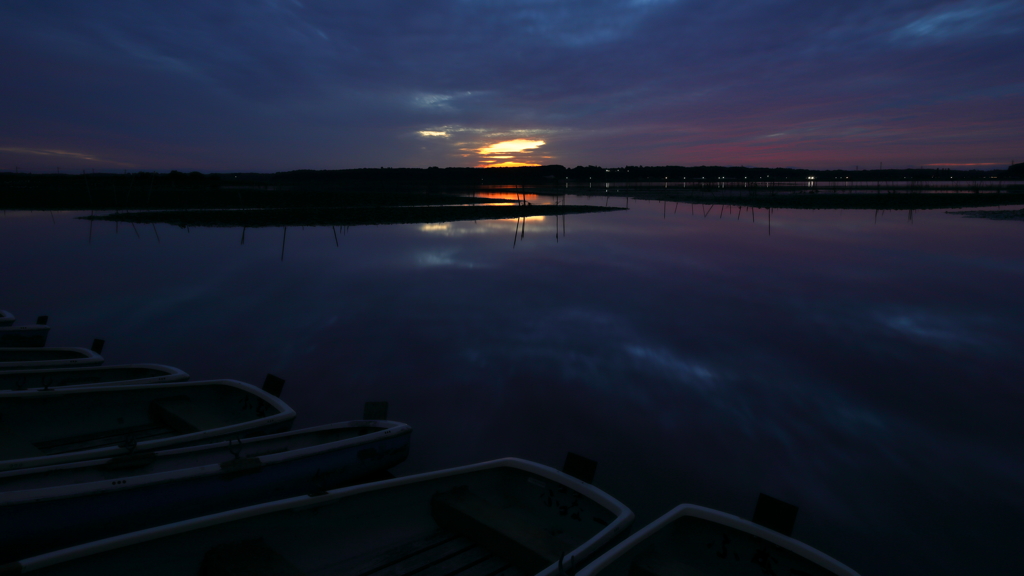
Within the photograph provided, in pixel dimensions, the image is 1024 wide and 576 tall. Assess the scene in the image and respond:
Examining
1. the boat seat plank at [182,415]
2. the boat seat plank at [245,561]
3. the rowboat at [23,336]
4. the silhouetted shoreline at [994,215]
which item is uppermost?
the silhouetted shoreline at [994,215]

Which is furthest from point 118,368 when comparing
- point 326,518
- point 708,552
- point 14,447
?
point 708,552

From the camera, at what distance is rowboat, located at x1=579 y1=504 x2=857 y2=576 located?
3111 millimetres

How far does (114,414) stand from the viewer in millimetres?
5461

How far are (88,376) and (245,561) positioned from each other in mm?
4893

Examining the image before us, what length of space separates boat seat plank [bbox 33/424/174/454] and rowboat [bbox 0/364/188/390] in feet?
1.86

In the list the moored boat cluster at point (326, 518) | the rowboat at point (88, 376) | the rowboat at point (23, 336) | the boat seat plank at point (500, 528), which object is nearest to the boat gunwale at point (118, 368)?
the rowboat at point (88, 376)

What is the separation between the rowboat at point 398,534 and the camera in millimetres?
2979

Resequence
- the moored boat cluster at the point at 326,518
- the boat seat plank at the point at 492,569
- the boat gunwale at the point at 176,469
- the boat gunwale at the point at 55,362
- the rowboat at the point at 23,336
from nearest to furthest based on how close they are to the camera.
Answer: the moored boat cluster at the point at 326,518
the boat gunwale at the point at 176,469
the boat seat plank at the point at 492,569
the boat gunwale at the point at 55,362
the rowboat at the point at 23,336

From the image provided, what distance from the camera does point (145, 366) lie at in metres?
6.49

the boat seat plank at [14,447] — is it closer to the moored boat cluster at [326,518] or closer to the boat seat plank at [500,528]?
the moored boat cluster at [326,518]

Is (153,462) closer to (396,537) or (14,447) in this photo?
(14,447)

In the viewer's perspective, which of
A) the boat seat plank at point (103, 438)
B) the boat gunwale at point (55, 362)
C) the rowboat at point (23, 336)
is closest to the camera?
the boat seat plank at point (103, 438)

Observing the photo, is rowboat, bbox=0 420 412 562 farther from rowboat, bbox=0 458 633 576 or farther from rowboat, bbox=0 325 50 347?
rowboat, bbox=0 325 50 347

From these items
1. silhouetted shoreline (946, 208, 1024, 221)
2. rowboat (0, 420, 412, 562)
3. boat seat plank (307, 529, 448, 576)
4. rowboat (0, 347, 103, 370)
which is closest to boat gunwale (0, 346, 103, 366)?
rowboat (0, 347, 103, 370)
